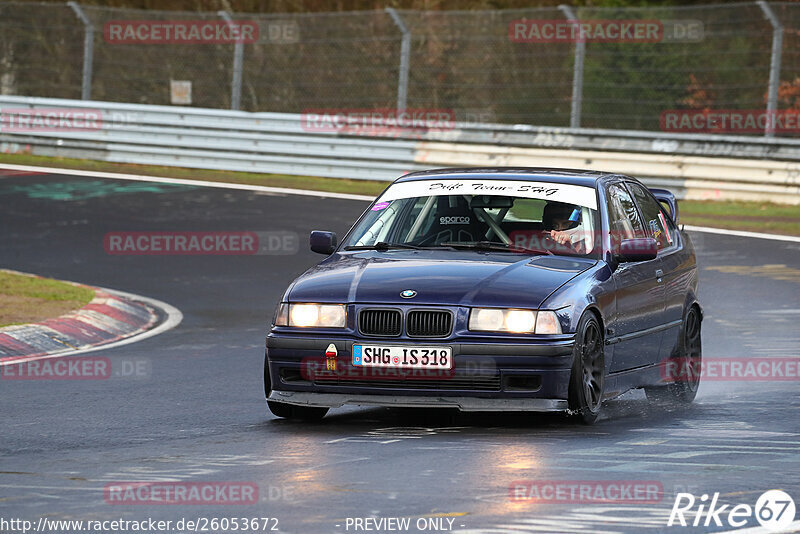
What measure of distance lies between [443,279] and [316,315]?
0.74 metres

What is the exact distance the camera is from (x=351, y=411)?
9.83 m

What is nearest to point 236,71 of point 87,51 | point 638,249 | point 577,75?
point 87,51

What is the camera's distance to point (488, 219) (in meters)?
9.69

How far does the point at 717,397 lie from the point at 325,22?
102 feet

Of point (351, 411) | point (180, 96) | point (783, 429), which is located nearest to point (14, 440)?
point (351, 411)

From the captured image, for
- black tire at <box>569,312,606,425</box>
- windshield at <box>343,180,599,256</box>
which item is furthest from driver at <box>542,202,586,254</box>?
black tire at <box>569,312,606,425</box>

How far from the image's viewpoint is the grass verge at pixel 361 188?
21750 millimetres

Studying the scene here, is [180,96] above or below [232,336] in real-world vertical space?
above

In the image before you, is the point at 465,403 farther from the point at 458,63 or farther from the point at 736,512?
the point at 458,63

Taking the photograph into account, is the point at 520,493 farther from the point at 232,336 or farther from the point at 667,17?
the point at 667,17

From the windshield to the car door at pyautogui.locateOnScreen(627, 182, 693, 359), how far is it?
3.04 feet

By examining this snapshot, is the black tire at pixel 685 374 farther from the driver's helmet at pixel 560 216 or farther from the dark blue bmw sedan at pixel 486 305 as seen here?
the driver's helmet at pixel 560 216

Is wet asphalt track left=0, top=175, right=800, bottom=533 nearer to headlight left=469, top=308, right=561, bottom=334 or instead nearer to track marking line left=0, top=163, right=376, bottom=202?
headlight left=469, top=308, right=561, bottom=334

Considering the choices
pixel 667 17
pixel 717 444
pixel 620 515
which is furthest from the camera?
pixel 667 17
